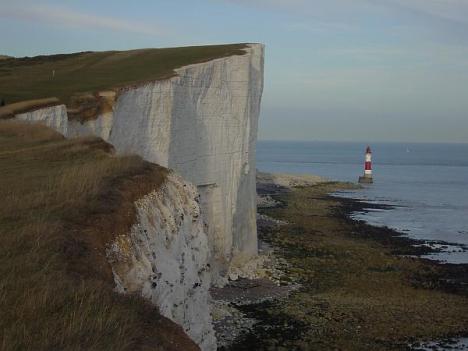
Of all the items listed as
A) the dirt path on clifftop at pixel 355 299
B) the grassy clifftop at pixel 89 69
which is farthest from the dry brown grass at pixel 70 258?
the grassy clifftop at pixel 89 69

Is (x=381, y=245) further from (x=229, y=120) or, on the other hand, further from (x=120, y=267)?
(x=120, y=267)

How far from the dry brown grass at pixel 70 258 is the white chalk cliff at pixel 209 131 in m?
8.24

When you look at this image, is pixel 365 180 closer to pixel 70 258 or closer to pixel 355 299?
pixel 355 299

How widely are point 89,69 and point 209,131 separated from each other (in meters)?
7.07

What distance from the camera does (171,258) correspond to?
399 inches

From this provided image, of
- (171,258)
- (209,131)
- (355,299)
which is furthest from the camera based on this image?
(209,131)

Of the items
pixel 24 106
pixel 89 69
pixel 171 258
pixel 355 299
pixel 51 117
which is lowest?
pixel 355 299

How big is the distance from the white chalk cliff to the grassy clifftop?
0.83 metres

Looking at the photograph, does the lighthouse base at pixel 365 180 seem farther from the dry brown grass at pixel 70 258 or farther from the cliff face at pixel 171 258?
the dry brown grass at pixel 70 258

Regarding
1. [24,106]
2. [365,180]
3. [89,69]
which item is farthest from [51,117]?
[365,180]

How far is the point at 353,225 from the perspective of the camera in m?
39.9

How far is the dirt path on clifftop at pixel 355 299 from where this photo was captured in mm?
16219

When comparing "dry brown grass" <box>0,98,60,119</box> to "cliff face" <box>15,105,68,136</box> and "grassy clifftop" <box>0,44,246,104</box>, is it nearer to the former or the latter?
"cliff face" <box>15,105,68,136</box>

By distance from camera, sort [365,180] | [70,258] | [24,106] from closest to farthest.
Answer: [70,258] → [24,106] → [365,180]
